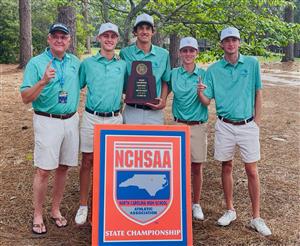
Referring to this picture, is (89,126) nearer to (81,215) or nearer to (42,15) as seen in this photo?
(81,215)

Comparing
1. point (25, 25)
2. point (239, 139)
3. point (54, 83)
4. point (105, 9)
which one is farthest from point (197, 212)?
Result: point (25, 25)

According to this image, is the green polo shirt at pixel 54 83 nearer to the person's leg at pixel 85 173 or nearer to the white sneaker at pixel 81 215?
the person's leg at pixel 85 173

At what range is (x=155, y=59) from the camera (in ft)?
14.4

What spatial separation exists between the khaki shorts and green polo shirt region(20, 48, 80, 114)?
1.17m

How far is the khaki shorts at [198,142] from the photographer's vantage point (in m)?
4.49

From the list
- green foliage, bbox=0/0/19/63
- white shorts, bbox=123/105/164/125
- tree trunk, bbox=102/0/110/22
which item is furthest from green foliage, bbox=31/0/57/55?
white shorts, bbox=123/105/164/125

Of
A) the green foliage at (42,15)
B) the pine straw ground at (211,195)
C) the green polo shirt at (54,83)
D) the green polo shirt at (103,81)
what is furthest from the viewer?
the green foliage at (42,15)

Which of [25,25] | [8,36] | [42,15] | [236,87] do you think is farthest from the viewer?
[42,15]

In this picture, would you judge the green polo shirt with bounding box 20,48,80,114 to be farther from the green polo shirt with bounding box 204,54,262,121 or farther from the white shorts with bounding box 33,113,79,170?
the green polo shirt with bounding box 204,54,262,121

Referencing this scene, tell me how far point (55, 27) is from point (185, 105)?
1.51 meters

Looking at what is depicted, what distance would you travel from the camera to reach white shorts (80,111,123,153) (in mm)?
4223

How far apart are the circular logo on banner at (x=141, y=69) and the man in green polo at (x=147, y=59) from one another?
100mm

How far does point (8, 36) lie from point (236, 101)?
20970 millimetres

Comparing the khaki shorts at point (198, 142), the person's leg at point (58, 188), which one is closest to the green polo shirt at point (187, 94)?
the khaki shorts at point (198, 142)
